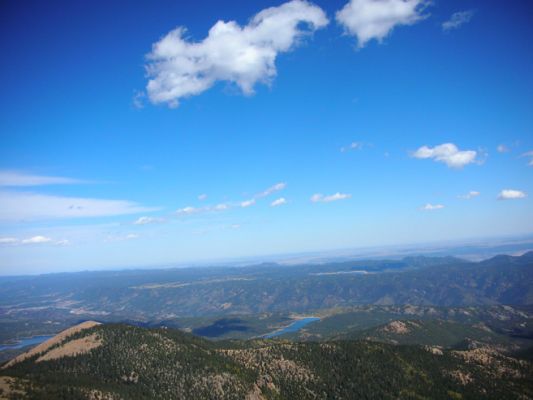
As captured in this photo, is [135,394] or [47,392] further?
[135,394]

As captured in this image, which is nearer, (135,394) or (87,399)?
(87,399)

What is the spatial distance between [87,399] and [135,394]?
2623 centimetres

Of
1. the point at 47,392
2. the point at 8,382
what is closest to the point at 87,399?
the point at 47,392

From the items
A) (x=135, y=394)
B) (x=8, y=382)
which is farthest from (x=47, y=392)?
(x=135, y=394)

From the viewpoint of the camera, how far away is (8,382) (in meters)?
181

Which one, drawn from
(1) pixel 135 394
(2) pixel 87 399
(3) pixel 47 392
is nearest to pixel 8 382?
(3) pixel 47 392

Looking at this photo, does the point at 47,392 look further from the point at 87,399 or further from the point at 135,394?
the point at 135,394

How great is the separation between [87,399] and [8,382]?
37060mm

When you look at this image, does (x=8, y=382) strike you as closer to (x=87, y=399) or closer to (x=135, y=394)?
(x=87, y=399)

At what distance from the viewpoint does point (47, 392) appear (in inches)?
7087

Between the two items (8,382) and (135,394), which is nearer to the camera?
(8,382)

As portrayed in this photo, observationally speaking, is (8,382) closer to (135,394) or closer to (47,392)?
(47,392)

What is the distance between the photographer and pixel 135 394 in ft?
654

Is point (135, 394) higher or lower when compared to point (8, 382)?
lower
